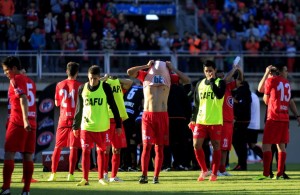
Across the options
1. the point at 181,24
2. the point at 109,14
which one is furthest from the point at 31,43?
the point at 181,24

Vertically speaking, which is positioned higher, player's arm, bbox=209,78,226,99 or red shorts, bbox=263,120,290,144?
player's arm, bbox=209,78,226,99

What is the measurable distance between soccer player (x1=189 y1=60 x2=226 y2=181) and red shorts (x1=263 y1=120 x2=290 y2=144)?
92 centimetres

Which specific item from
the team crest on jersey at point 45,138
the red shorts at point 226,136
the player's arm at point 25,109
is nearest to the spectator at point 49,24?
the team crest on jersey at point 45,138

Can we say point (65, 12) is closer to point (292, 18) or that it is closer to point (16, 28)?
point (16, 28)

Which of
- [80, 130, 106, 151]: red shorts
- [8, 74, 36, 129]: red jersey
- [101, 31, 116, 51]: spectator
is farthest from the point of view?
[101, 31, 116, 51]: spectator

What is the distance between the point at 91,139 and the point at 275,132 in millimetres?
3766

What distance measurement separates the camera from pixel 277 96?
2212cm

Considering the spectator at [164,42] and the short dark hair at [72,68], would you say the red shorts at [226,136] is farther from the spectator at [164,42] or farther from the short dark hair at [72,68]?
the spectator at [164,42]

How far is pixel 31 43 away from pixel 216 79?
13605 millimetres

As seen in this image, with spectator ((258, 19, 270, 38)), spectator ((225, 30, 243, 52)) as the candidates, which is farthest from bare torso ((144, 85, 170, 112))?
spectator ((258, 19, 270, 38))

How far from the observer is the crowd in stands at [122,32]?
116ft

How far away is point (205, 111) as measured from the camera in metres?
21.9

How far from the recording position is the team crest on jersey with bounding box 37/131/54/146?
102 ft

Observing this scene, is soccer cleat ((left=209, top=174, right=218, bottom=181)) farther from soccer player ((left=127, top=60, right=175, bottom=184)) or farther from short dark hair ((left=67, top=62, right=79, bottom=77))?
short dark hair ((left=67, top=62, right=79, bottom=77))
